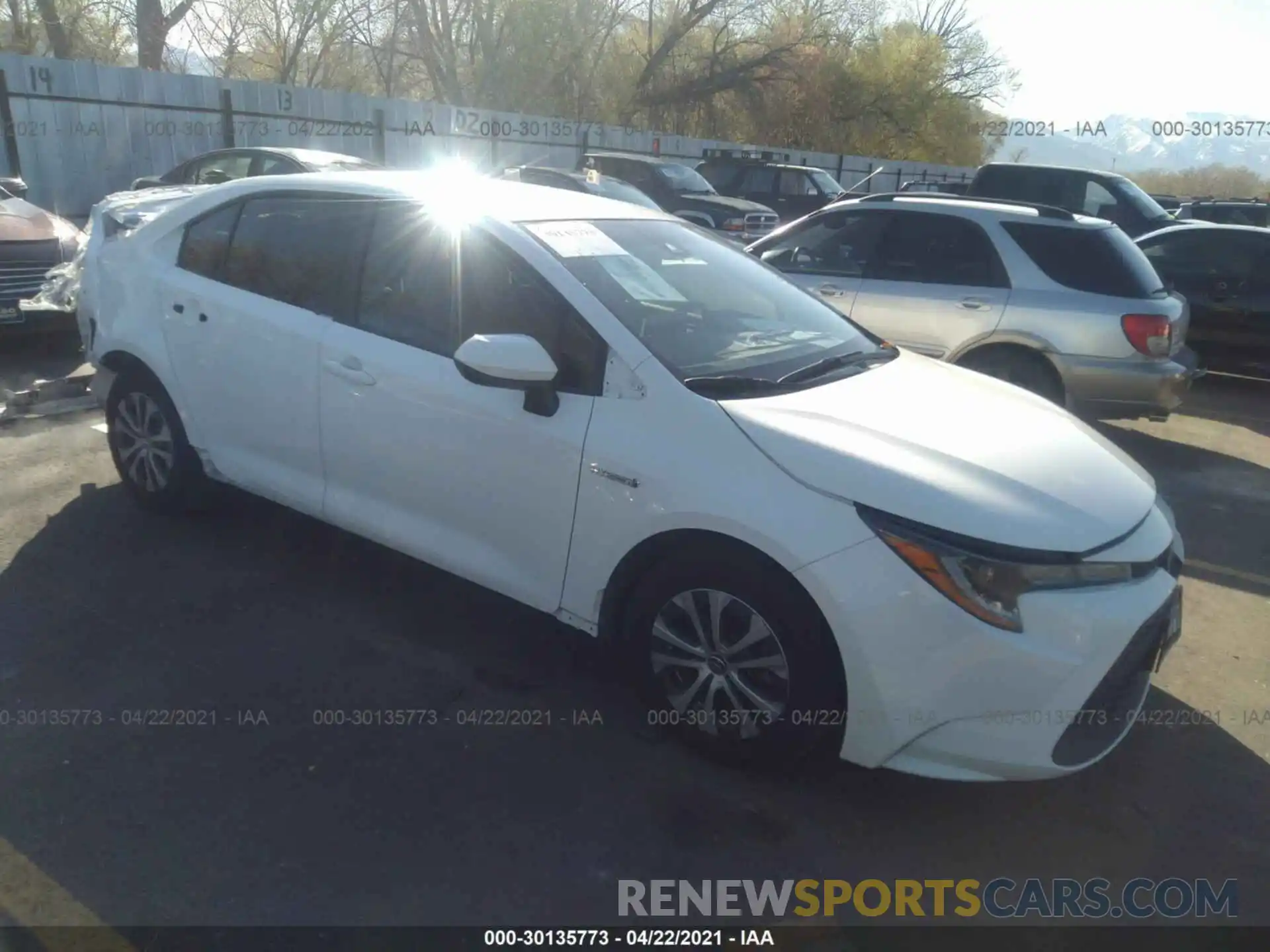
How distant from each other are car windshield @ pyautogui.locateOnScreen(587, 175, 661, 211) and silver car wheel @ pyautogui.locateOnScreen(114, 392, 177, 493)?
948 cm

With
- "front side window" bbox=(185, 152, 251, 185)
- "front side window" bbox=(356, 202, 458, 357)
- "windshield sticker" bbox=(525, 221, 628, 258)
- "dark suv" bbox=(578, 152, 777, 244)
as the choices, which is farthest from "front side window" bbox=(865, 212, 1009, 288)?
"dark suv" bbox=(578, 152, 777, 244)

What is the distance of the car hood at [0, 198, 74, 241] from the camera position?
26.2 feet

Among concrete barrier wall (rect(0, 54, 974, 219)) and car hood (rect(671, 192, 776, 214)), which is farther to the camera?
car hood (rect(671, 192, 776, 214))

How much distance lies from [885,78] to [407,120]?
25915 millimetres

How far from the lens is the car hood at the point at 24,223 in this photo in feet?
26.2

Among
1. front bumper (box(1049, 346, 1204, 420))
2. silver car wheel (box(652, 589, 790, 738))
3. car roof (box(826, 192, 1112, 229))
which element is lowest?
silver car wheel (box(652, 589, 790, 738))

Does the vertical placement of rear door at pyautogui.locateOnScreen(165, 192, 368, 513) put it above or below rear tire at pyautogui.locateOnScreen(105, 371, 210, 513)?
above

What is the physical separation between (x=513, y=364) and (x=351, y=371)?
97 cm

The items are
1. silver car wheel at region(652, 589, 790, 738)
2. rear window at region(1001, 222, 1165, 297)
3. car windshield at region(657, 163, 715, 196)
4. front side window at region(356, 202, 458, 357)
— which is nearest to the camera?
silver car wheel at region(652, 589, 790, 738)

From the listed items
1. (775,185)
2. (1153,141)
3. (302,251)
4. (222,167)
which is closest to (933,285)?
(302,251)

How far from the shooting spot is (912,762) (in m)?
2.84

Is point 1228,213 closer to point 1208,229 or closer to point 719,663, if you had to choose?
point 1208,229

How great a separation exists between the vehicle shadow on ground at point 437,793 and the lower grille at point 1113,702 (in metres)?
0.36

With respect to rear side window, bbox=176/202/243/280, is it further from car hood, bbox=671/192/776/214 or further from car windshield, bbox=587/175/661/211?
car hood, bbox=671/192/776/214
